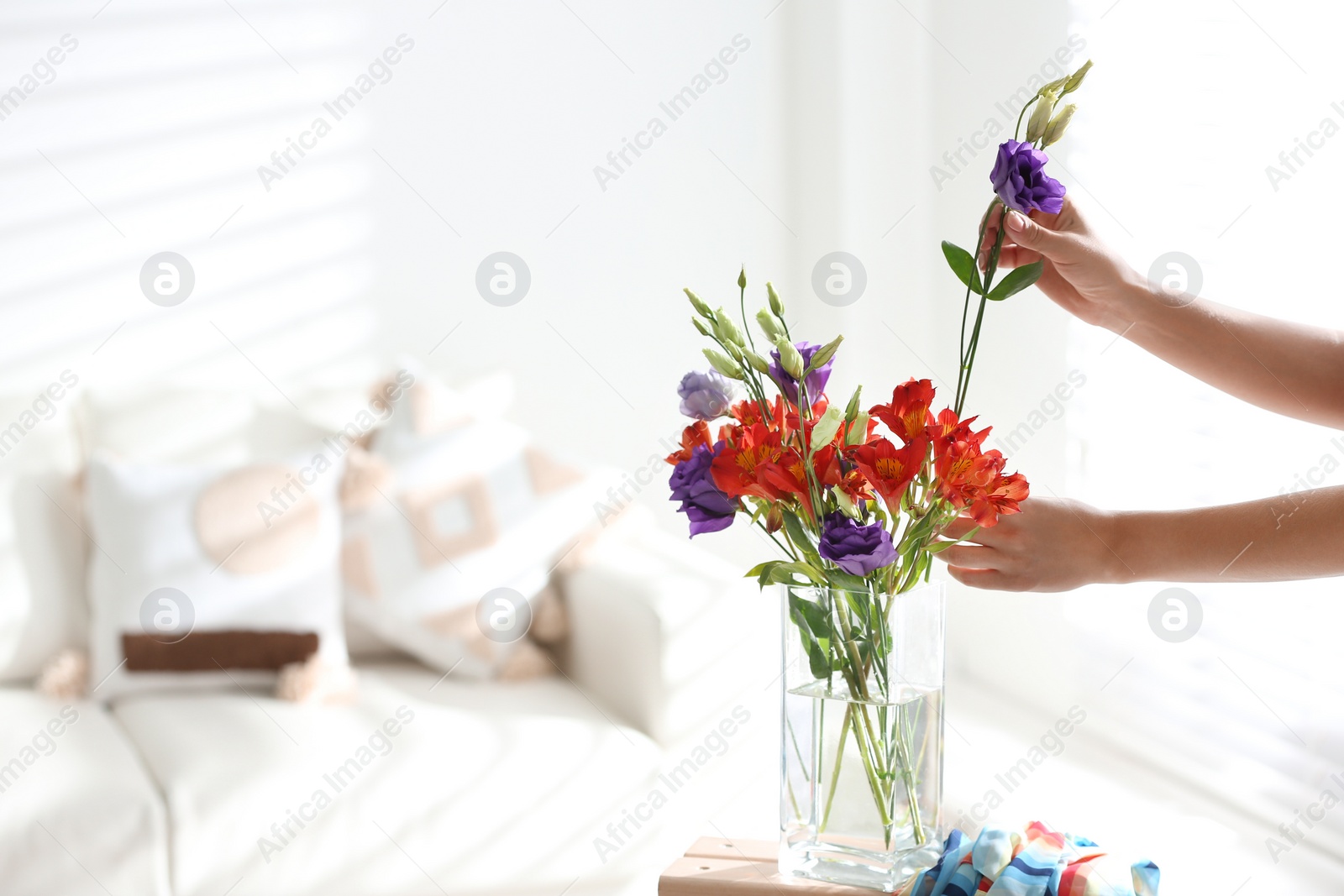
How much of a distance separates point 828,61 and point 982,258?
2308 millimetres

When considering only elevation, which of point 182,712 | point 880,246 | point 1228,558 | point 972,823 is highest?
point 880,246

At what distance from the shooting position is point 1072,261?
2.97 ft

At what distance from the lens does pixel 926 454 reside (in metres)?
0.76

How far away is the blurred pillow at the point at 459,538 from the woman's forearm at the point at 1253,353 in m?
1.41

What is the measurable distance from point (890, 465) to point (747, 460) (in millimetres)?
101

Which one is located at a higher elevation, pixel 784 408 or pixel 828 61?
pixel 828 61

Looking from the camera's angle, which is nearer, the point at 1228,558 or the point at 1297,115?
the point at 1228,558

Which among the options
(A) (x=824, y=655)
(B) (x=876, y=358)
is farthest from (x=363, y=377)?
(A) (x=824, y=655)

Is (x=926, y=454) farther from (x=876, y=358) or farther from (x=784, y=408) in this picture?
(x=876, y=358)

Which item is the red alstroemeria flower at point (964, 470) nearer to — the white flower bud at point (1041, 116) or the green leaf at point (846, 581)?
the green leaf at point (846, 581)

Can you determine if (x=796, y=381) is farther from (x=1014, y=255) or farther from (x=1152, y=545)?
(x=1152, y=545)

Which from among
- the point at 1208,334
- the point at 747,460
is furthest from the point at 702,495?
the point at 1208,334

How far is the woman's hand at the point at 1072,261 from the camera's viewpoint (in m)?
0.85

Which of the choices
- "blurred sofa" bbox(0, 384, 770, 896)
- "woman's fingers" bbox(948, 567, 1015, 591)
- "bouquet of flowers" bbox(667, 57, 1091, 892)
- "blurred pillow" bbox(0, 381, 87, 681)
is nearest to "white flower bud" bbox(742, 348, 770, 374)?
"bouquet of flowers" bbox(667, 57, 1091, 892)
